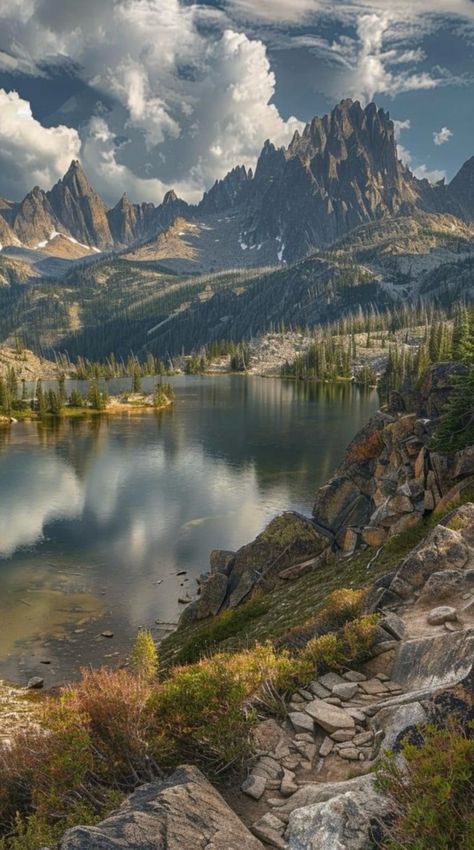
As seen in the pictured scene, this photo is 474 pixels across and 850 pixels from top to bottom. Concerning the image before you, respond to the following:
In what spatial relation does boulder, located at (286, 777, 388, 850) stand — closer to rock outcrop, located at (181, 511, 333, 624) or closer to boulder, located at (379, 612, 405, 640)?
boulder, located at (379, 612, 405, 640)

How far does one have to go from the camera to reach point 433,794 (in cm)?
760

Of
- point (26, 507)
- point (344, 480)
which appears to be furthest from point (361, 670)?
point (26, 507)

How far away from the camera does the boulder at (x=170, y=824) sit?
8.62 m

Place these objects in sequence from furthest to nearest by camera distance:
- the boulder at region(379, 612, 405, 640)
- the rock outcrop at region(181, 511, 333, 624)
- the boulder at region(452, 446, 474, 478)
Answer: the rock outcrop at region(181, 511, 333, 624), the boulder at region(452, 446, 474, 478), the boulder at region(379, 612, 405, 640)

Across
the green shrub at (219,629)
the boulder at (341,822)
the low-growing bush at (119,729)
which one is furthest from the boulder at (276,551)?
the boulder at (341,822)

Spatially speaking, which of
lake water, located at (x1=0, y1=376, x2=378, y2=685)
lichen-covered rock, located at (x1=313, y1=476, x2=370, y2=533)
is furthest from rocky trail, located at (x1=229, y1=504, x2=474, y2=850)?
lichen-covered rock, located at (x1=313, y1=476, x2=370, y2=533)

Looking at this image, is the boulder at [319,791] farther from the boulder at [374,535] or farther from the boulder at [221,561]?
the boulder at [221,561]

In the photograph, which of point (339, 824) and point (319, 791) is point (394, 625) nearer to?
point (319, 791)

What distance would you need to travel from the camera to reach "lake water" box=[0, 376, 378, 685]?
150 ft

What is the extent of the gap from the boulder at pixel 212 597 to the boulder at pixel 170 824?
3260 centimetres

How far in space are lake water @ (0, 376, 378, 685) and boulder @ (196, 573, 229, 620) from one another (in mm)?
4565

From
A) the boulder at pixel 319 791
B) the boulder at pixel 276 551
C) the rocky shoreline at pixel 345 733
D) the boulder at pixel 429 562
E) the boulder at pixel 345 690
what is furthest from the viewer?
the boulder at pixel 276 551

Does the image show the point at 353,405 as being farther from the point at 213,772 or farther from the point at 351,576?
the point at 213,772

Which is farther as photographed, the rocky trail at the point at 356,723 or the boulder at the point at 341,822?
the rocky trail at the point at 356,723
